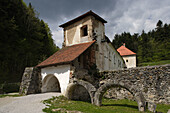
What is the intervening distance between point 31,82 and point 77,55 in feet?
18.0

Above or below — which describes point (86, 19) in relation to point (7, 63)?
above

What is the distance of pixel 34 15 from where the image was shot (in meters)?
26.2

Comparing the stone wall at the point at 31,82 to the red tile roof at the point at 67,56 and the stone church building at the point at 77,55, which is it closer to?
the stone church building at the point at 77,55

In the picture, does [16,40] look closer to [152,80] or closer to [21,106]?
[21,106]

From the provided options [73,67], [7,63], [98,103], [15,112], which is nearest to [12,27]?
[7,63]

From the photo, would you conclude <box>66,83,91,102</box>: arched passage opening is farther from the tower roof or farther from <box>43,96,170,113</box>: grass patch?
the tower roof

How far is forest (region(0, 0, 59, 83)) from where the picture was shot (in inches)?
683

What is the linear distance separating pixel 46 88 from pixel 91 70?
5100 mm

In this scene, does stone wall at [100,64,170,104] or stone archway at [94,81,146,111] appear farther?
stone wall at [100,64,170,104]

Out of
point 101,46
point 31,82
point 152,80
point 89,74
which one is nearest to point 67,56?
point 89,74

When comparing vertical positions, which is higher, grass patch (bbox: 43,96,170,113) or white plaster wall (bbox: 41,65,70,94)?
white plaster wall (bbox: 41,65,70,94)

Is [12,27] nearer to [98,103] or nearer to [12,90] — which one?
[12,90]

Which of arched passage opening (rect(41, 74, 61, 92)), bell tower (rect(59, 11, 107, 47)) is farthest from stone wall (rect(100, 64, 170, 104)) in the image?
arched passage opening (rect(41, 74, 61, 92))

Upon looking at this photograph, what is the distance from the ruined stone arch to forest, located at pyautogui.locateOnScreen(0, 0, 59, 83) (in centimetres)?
1152
